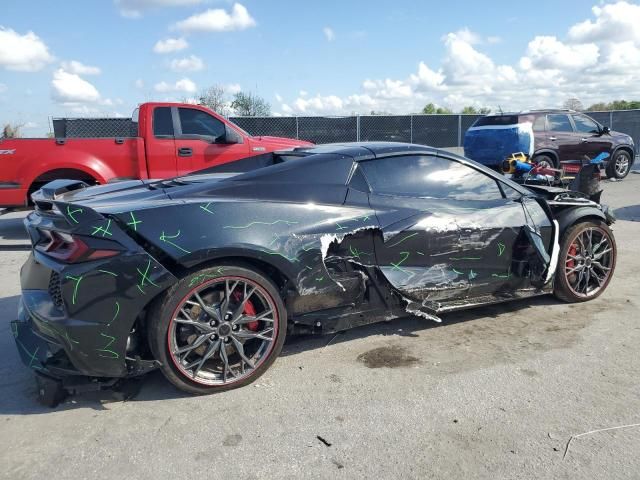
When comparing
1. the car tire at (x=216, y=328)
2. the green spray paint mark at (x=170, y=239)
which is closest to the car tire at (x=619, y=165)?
the car tire at (x=216, y=328)

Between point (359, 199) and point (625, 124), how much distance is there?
20667mm

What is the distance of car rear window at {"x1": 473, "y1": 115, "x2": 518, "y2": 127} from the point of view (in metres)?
12.4

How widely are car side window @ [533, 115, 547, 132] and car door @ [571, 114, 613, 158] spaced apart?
0.98 metres

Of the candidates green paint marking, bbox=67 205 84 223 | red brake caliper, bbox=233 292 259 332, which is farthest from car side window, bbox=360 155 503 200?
green paint marking, bbox=67 205 84 223

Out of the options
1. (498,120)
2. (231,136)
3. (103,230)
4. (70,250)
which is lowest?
(70,250)

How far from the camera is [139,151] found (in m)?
8.05

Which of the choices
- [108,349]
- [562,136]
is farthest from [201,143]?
[562,136]

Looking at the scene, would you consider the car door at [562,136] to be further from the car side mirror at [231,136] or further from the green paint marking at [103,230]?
the green paint marking at [103,230]

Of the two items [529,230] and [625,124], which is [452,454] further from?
[625,124]

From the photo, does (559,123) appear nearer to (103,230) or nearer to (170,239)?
(170,239)

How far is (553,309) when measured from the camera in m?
4.51

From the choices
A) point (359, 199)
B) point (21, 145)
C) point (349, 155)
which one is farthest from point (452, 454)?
point (21, 145)

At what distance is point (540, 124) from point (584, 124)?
5.04ft

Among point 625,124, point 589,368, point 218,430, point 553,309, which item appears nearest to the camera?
point 218,430
